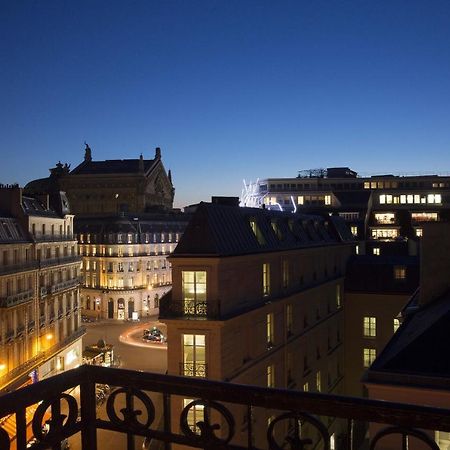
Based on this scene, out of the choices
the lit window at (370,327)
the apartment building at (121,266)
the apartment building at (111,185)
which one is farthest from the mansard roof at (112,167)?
the lit window at (370,327)

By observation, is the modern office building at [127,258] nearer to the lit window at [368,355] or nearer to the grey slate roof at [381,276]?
the grey slate roof at [381,276]

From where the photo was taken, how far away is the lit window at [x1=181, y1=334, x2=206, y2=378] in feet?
80.2

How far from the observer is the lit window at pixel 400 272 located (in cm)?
4419

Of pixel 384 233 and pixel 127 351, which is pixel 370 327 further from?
pixel 384 233

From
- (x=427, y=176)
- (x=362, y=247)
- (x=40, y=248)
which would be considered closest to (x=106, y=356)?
(x=40, y=248)

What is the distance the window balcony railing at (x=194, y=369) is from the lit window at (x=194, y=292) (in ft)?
7.62

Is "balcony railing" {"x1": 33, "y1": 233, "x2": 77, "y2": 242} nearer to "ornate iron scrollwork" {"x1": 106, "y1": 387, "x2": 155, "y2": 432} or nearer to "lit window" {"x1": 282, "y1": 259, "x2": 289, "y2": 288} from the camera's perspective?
"lit window" {"x1": 282, "y1": 259, "x2": 289, "y2": 288}

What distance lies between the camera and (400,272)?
1747 inches

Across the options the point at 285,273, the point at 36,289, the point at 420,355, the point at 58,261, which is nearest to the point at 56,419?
the point at 420,355

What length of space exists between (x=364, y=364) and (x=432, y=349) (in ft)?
103

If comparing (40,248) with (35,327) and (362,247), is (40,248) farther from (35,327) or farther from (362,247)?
(362,247)

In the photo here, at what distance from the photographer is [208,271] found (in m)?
25.0

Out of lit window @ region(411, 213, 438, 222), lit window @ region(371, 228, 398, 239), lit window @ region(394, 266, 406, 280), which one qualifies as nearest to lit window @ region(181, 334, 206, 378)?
lit window @ region(394, 266, 406, 280)

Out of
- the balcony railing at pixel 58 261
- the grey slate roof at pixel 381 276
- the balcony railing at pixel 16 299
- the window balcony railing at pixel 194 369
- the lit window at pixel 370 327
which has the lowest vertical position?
the lit window at pixel 370 327
